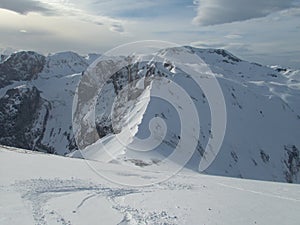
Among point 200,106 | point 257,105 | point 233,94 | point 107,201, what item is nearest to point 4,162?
point 107,201

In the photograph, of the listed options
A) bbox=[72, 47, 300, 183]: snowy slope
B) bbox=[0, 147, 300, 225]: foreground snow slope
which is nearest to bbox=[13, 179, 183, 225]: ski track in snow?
bbox=[0, 147, 300, 225]: foreground snow slope

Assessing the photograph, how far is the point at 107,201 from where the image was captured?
17.6m

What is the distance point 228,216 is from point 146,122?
5123 centimetres

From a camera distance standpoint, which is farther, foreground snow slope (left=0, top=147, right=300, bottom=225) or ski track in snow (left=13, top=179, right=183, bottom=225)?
foreground snow slope (left=0, top=147, right=300, bottom=225)

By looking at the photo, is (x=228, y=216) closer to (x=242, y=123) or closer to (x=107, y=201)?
(x=107, y=201)

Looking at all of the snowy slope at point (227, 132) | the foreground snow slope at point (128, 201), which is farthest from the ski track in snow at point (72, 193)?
the snowy slope at point (227, 132)

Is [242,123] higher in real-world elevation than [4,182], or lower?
lower

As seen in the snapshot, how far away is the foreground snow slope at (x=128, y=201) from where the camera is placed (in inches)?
591

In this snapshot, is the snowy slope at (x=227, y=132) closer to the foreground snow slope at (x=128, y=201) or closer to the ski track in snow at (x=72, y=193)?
the foreground snow slope at (x=128, y=201)

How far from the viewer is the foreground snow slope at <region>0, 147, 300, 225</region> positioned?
1501 centimetres

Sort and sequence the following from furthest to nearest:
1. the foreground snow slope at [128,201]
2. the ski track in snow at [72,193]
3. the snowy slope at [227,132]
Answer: the snowy slope at [227,132] → the foreground snow slope at [128,201] → the ski track in snow at [72,193]

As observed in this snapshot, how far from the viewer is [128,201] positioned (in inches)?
701

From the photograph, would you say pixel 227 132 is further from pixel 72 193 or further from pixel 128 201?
pixel 128 201

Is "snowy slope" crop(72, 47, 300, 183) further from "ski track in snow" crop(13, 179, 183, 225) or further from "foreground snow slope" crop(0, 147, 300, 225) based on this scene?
"ski track in snow" crop(13, 179, 183, 225)
